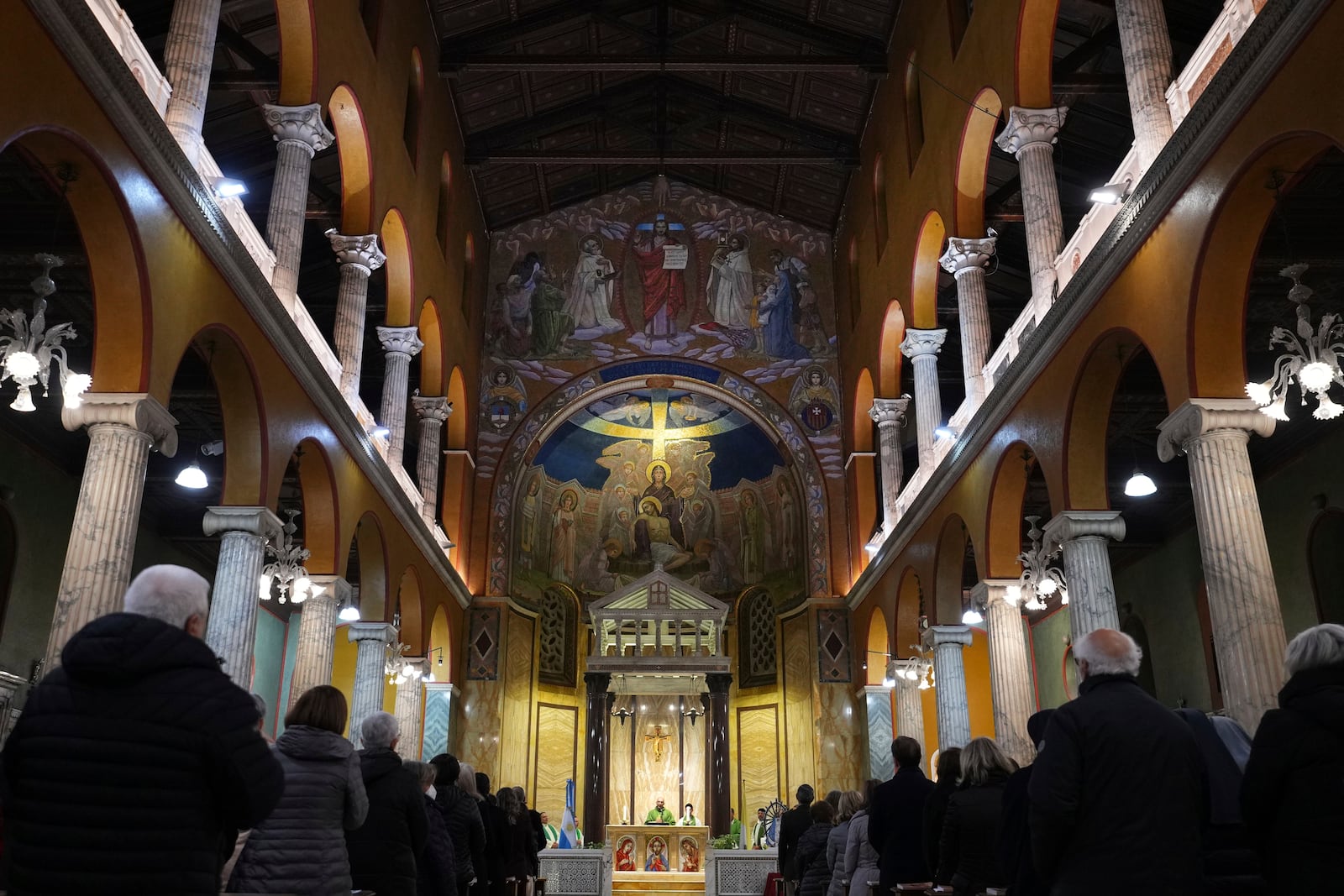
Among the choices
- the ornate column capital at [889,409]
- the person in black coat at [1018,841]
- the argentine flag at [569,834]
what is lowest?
the person in black coat at [1018,841]

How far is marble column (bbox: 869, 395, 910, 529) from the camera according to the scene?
66.1 feet

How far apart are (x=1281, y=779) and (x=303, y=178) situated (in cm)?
1171

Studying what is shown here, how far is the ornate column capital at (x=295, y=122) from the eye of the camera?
12.6 m

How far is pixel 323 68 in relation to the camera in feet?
43.3

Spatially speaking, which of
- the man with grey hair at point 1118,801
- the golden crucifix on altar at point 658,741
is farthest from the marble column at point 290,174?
the golden crucifix on altar at point 658,741

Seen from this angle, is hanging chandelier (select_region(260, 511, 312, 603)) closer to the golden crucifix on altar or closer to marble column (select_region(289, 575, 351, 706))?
marble column (select_region(289, 575, 351, 706))

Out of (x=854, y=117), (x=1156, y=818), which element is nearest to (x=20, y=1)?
(x=1156, y=818)

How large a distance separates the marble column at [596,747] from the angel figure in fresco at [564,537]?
11.0ft

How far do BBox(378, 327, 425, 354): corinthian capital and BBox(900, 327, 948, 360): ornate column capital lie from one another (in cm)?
757

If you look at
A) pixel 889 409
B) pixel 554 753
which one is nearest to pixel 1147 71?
pixel 889 409

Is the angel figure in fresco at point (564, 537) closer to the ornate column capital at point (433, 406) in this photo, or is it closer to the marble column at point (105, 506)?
the ornate column capital at point (433, 406)

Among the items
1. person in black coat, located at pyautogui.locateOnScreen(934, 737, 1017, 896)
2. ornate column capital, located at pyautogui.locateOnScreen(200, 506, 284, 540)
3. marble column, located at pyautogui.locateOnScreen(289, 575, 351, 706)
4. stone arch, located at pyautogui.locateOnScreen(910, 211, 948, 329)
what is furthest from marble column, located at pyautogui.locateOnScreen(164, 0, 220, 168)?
stone arch, located at pyautogui.locateOnScreen(910, 211, 948, 329)

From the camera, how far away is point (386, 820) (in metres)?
5.53

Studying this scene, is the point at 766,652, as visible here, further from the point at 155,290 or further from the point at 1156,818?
the point at 1156,818
